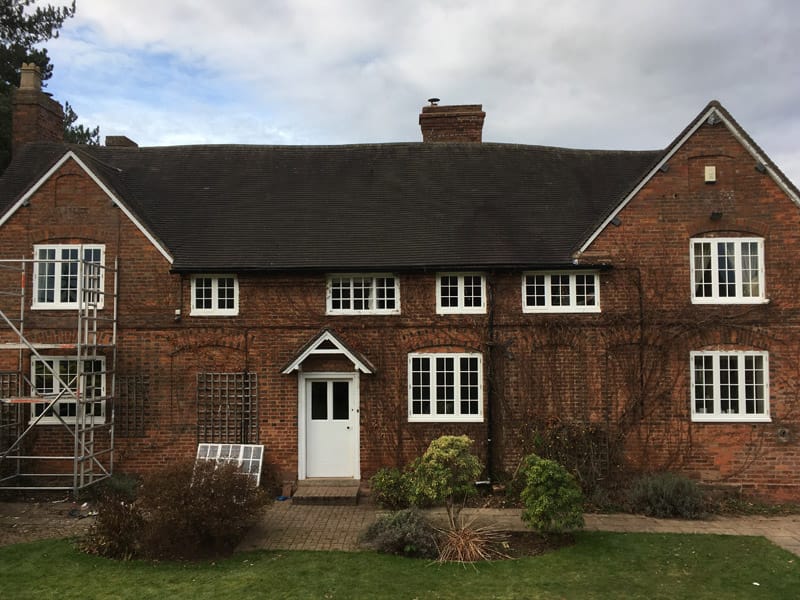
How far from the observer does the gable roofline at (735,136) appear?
41.9ft

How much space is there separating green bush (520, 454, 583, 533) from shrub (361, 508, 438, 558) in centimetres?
169

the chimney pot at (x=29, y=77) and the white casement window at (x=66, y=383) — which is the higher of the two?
the chimney pot at (x=29, y=77)

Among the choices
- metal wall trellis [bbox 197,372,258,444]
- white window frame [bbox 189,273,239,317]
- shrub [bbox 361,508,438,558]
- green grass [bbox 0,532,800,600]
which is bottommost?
green grass [bbox 0,532,800,600]

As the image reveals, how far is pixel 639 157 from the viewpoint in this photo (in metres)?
17.0

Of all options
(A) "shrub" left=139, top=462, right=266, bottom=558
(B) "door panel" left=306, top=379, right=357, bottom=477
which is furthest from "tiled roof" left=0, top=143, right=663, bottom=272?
(A) "shrub" left=139, top=462, right=266, bottom=558

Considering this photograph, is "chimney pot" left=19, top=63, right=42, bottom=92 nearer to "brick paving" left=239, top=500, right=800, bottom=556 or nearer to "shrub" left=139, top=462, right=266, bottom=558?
"shrub" left=139, top=462, right=266, bottom=558

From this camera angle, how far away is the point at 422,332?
43.1ft

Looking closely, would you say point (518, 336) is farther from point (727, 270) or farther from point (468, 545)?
point (468, 545)

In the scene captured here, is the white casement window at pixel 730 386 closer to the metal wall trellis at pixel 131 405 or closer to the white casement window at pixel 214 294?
the white casement window at pixel 214 294

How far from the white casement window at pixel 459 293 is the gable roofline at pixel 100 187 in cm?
632

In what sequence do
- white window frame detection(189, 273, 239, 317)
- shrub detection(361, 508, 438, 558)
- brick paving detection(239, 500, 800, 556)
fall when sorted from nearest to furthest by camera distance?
shrub detection(361, 508, 438, 558)
brick paving detection(239, 500, 800, 556)
white window frame detection(189, 273, 239, 317)

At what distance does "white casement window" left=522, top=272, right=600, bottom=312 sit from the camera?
13.1 m

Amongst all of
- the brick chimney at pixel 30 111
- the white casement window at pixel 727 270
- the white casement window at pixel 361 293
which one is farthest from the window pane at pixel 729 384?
the brick chimney at pixel 30 111

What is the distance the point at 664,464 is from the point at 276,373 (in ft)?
29.2
